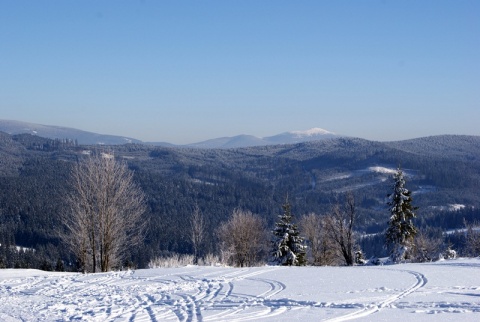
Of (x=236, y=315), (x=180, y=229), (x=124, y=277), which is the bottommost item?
(x=180, y=229)

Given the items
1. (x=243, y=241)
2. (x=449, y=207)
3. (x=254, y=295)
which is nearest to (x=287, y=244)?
(x=243, y=241)

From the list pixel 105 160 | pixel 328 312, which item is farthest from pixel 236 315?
pixel 105 160

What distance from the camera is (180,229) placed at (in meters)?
142

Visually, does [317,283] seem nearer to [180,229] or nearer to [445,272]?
[445,272]

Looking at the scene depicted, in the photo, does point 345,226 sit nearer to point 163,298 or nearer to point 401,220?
point 401,220

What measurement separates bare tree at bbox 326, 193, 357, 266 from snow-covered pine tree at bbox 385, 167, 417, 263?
9.69 ft

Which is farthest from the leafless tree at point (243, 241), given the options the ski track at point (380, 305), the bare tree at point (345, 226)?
the ski track at point (380, 305)

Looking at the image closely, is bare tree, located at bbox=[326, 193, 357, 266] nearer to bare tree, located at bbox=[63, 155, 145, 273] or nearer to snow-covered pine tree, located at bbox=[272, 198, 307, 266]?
snow-covered pine tree, located at bbox=[272, 198, 307, 266]

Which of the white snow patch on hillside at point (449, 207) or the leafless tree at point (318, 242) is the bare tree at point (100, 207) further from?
the white snow patch on hillside at point (449, 207)

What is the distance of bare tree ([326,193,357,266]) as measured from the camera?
124 ft

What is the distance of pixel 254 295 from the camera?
15.0 metres

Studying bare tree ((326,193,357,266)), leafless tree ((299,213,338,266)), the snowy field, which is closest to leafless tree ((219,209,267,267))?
leafless tree ((299,213,338,266))

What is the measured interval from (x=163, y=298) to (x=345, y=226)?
25949 mm

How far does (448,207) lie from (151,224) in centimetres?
11070
